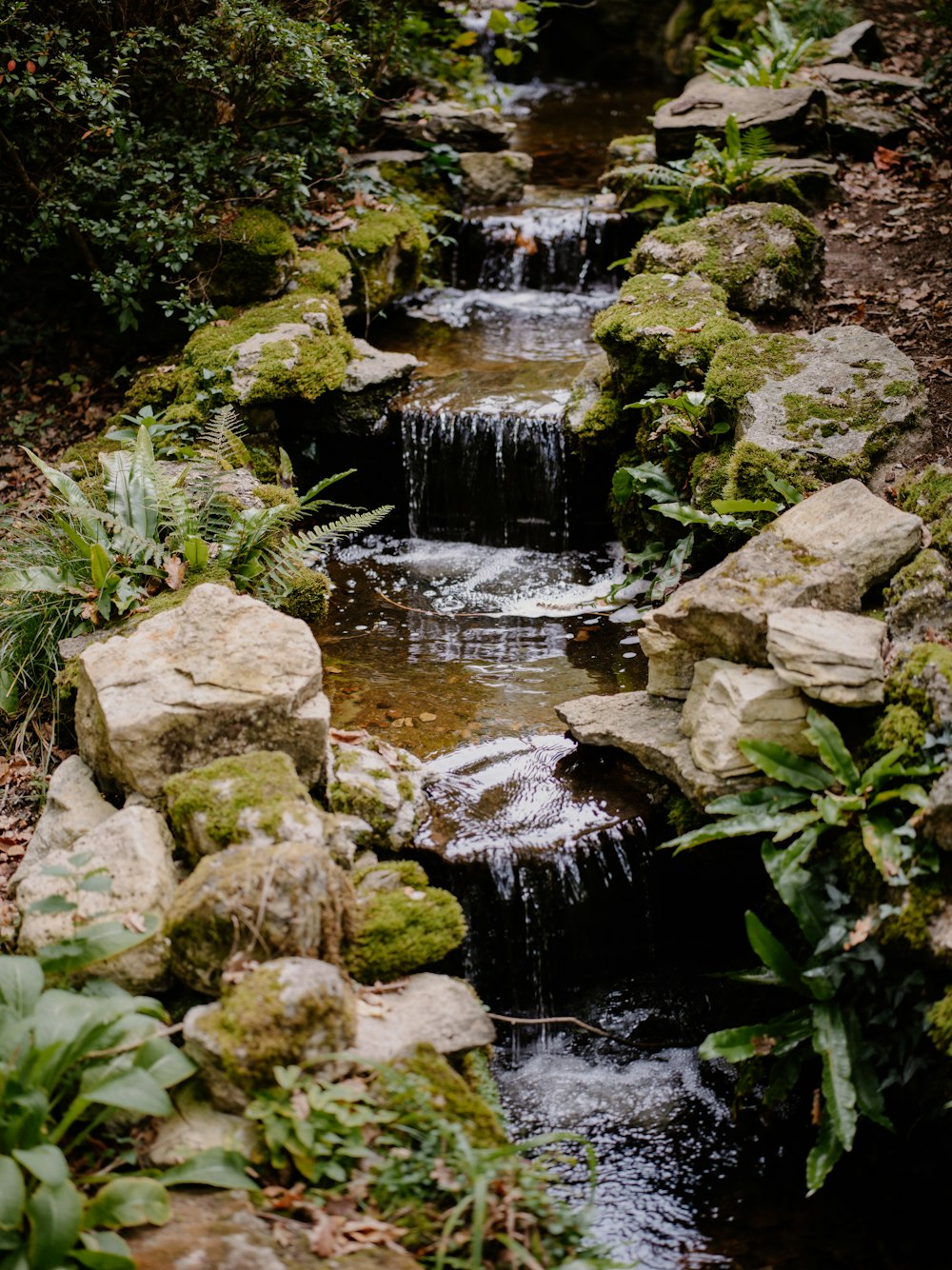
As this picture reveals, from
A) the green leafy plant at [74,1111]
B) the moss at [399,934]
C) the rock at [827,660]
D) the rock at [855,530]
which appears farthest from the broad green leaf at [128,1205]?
the rock at [855,530]

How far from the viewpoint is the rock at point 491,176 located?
1098 centimetres

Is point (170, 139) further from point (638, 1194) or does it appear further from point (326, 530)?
point (638, 1194)

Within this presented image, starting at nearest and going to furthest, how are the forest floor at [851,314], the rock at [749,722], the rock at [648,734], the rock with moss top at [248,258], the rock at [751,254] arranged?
1. the rock at [749,722]
2. the rock at [648,734]
3. the forest floor at [851,314]
4. the rock at [751,254]
5. the rock with moss top at [248,258]

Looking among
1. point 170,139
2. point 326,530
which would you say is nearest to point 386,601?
point 326,530

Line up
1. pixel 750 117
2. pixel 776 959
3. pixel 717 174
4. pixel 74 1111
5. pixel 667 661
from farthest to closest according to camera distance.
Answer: pixel 750 117 → pixel 717 174 → pixel 667 661 → pixel 776 959 → pixel 74 1111

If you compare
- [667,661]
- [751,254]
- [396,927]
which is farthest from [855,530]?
[751,254]

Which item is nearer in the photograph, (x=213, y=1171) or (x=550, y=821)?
(x=213, y=1171)

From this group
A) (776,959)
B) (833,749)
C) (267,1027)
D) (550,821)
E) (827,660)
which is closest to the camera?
(267,1027)

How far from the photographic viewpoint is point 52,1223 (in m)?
2.85

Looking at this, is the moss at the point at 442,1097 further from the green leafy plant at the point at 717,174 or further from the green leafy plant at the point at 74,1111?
the green leafy plant at the point at 717,174

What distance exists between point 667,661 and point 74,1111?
3.33 m

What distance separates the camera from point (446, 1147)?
3348 mm

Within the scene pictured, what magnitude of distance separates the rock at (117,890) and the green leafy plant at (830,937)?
7.01 feet

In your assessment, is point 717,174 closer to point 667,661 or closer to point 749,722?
point 667,661
